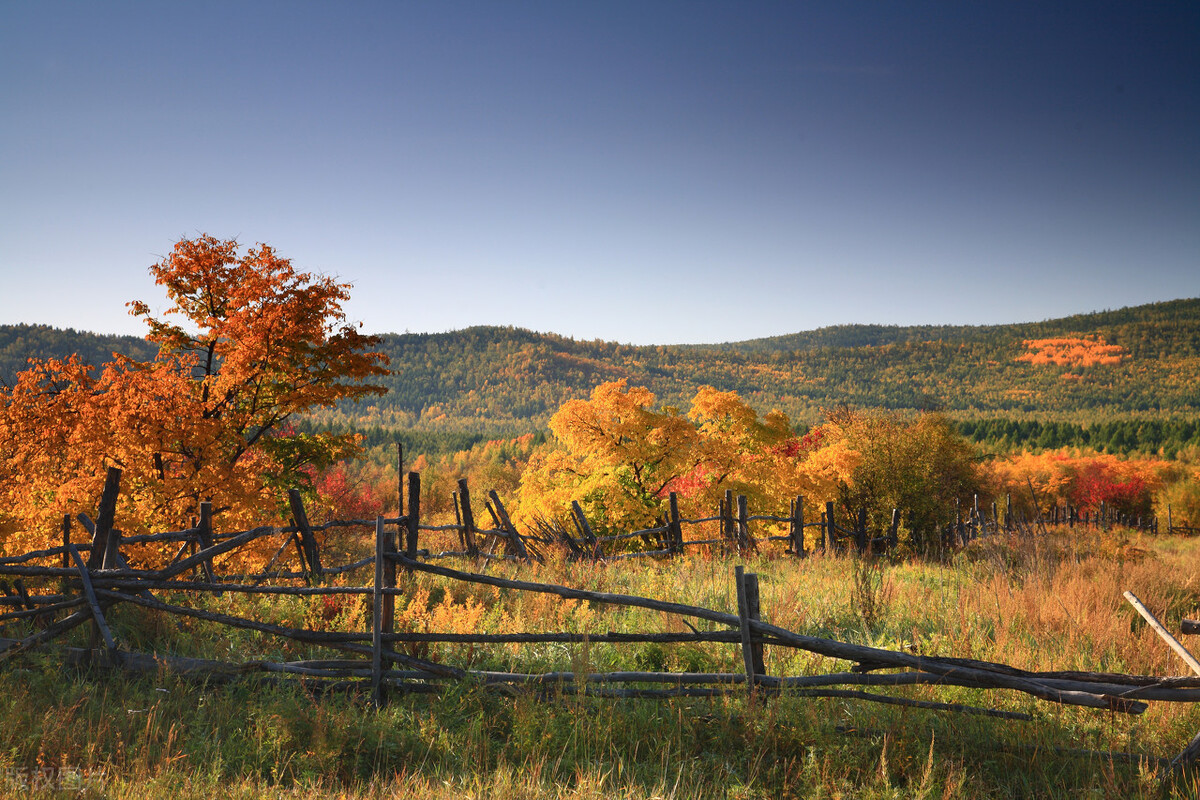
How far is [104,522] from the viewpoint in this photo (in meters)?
6.07

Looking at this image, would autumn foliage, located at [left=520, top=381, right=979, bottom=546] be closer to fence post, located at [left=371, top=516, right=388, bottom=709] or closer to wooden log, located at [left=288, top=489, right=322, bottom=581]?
wooden log, located at [left=288, top=489, right=322, bottom=581]

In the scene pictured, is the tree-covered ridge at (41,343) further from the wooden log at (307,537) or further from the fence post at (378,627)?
the fence post at (378,627)

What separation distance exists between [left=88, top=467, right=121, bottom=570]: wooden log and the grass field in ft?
2.78

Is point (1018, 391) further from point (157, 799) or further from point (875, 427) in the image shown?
point (157, 799)

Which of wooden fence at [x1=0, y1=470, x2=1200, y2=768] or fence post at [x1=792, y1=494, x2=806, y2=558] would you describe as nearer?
wooden fence at [x1=0, y1=470, x2=1200, y2=768]

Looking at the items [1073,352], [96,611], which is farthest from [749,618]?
[1073,352]

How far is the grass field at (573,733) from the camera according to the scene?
3617 mm

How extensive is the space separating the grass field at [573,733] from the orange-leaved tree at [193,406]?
4900 millimetres

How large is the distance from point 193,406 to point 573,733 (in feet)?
36.7

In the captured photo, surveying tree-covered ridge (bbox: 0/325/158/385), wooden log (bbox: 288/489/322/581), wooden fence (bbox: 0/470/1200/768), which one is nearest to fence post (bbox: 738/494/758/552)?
wooden fence (bbox: 0/470/1200/768)

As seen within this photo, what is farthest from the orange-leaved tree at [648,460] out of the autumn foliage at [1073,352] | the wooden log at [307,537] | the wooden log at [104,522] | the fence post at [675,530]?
the autumn foliage at [1073,352]

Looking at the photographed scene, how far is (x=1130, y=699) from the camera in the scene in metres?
4.14

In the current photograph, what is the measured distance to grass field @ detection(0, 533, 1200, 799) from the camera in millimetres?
3617

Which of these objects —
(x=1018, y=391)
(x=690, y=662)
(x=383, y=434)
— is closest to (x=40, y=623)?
(x=690, y=662)
